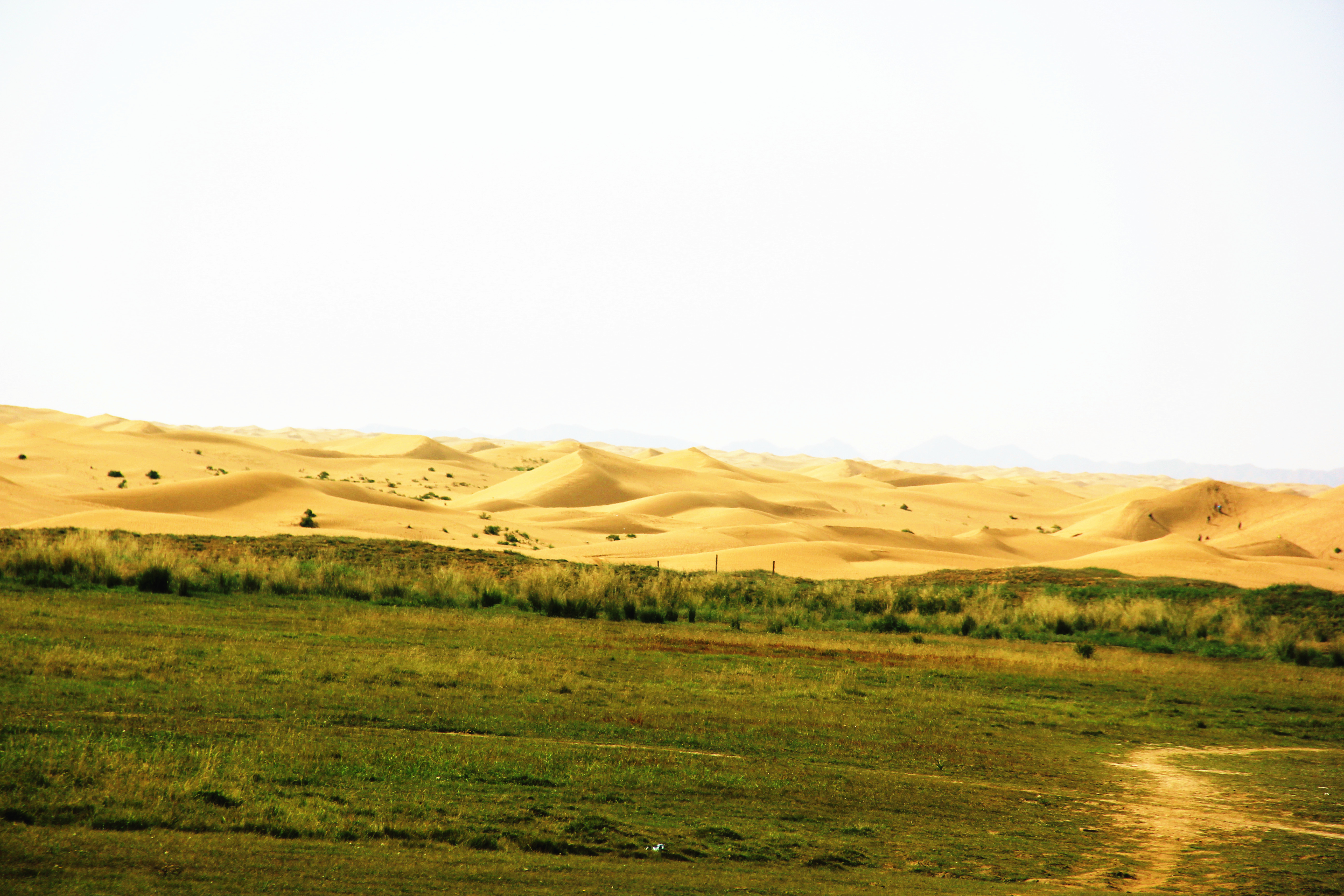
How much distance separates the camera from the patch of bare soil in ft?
29.4

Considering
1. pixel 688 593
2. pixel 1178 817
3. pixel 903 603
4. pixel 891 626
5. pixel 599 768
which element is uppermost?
pixel 599 768

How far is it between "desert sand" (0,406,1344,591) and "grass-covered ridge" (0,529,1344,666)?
21.0ft

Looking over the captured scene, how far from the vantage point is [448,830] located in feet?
27.3

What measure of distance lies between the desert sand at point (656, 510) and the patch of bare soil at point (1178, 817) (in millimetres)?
26722

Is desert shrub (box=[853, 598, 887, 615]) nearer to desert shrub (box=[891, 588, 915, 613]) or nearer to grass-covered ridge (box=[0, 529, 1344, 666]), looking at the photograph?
grass-covered ridge (box=[0, 529, 1344, 666])

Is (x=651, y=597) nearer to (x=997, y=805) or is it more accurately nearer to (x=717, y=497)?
(x=997, y=805)

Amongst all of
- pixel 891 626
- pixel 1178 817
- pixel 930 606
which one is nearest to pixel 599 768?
pixel 1178 817

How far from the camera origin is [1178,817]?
36.1 ft

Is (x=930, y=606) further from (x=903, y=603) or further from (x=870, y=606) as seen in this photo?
(x=870, y=606)

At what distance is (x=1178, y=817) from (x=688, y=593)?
20087 millimetres

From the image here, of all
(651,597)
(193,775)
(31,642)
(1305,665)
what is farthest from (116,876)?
(1305,665)

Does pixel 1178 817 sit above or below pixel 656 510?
below

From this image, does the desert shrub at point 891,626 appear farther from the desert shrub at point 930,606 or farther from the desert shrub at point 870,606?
the desert shrub at point 930,606

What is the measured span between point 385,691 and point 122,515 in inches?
1256
